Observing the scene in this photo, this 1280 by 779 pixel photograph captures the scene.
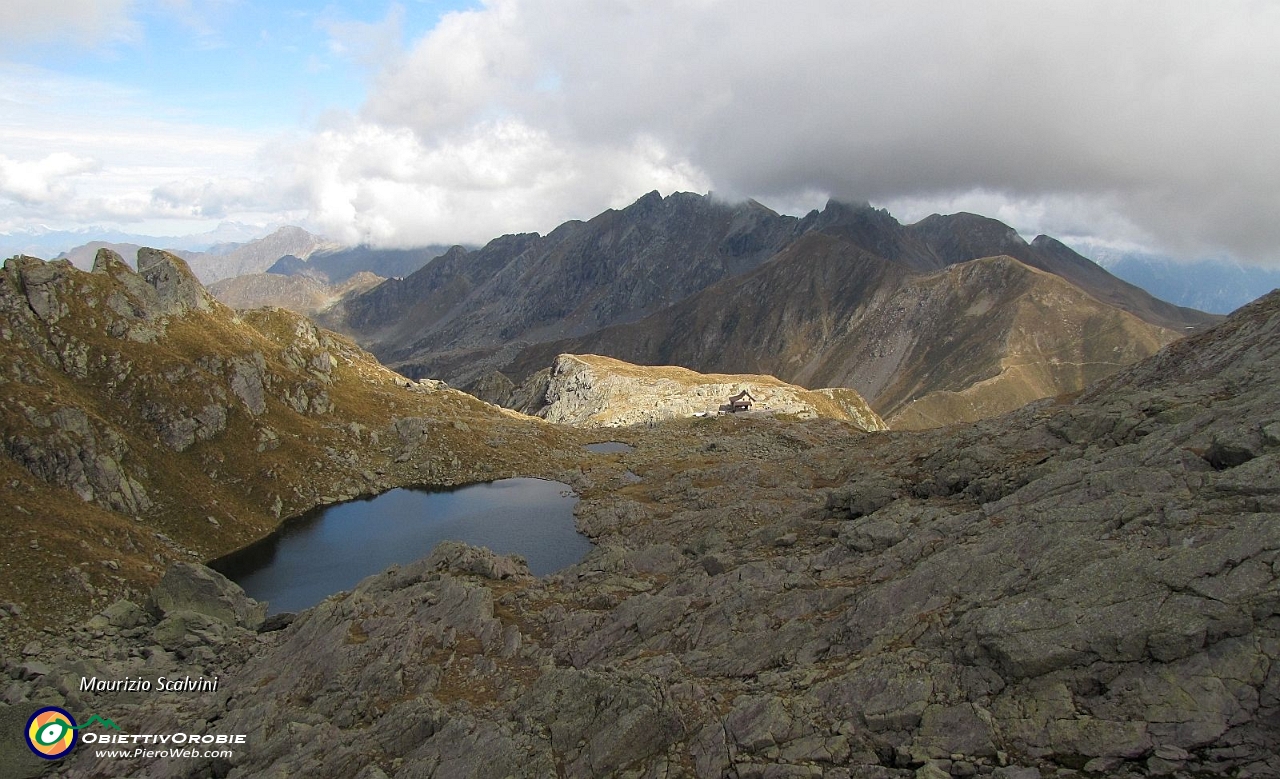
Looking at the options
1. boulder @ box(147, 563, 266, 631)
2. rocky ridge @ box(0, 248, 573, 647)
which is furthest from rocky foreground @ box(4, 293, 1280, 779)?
rocky ridge @ box(0, 248, 573, 647)

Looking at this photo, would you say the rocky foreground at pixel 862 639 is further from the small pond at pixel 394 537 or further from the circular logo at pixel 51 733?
the small pond at pixel 394 537

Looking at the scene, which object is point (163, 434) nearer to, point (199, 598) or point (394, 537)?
point (394, 537)

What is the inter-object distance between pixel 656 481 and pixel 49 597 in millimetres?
71237

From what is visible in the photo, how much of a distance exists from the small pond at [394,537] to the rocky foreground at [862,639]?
17735 millimetres

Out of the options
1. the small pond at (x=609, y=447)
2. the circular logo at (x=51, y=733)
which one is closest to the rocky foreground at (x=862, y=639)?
the circular logo at (x=51, y=733)

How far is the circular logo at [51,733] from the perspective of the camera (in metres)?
35.7

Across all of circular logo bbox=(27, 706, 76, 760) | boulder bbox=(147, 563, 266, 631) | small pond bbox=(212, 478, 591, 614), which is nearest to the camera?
circular logo bbox=(27, 706, 76, 760)

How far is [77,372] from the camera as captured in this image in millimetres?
84312

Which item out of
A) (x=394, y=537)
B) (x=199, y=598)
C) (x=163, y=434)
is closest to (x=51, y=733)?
(x=199, y=598)

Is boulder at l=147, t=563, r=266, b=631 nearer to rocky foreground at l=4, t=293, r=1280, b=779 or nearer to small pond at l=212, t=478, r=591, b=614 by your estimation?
rocky foreground at l=4, t=293, r=1280, b=779

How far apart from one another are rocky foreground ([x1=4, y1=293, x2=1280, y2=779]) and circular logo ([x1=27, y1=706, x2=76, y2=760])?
1593 mm

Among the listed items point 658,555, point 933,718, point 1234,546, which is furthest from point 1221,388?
point 658,555

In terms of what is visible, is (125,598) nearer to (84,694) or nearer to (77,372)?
(84,694)

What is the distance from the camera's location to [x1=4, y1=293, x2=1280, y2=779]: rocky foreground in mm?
20391
